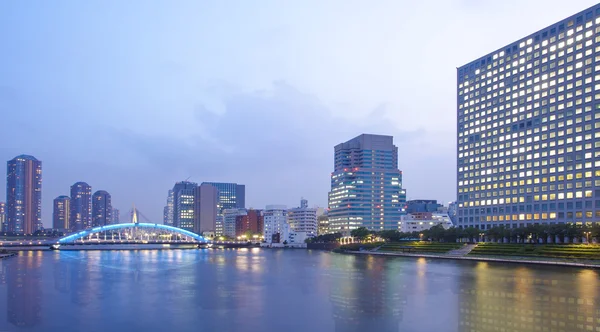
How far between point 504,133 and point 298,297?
104 meters

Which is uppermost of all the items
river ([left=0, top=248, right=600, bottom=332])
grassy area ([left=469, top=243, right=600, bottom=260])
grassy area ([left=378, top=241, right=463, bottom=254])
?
river ([left=0, top=248, right=600, bottom=332])

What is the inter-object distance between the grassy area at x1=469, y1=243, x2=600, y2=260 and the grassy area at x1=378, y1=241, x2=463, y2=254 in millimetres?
7170

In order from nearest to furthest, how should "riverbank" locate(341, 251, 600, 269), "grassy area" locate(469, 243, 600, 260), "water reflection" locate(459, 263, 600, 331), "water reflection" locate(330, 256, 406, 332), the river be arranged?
"water reflection" locate(459, 263, 600, 331) < "water reflection" locate(330, 256, 406, 332) < the river < "riverbank" locate(341, 251, 600, 269) < "grassy area" locate(469, 243, 600, 260)

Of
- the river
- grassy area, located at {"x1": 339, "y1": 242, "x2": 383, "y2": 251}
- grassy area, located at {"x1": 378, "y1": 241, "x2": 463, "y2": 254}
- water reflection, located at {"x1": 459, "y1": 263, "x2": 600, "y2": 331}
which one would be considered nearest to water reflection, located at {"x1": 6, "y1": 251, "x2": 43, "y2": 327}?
the river

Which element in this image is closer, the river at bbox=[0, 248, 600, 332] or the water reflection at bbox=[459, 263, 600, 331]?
the water reflection at bbox=[459, 263, 600, 331]

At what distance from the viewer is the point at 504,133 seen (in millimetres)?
130375

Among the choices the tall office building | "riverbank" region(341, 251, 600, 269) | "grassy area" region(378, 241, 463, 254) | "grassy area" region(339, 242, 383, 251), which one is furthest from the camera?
"grassy area" region(339, 242, 383, 251)

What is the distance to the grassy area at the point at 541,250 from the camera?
268 ft

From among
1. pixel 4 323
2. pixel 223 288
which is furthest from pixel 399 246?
pixel 4 323

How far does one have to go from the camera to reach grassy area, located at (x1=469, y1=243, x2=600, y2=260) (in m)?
81.6

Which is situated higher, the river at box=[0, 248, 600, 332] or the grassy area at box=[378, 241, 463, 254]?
the river at box=[0, 248, 600, 332]

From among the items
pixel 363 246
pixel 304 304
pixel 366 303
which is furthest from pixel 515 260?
pixel 304 304

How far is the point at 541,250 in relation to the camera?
91.6 meters

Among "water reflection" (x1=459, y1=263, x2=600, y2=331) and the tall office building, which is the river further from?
the tall office building
